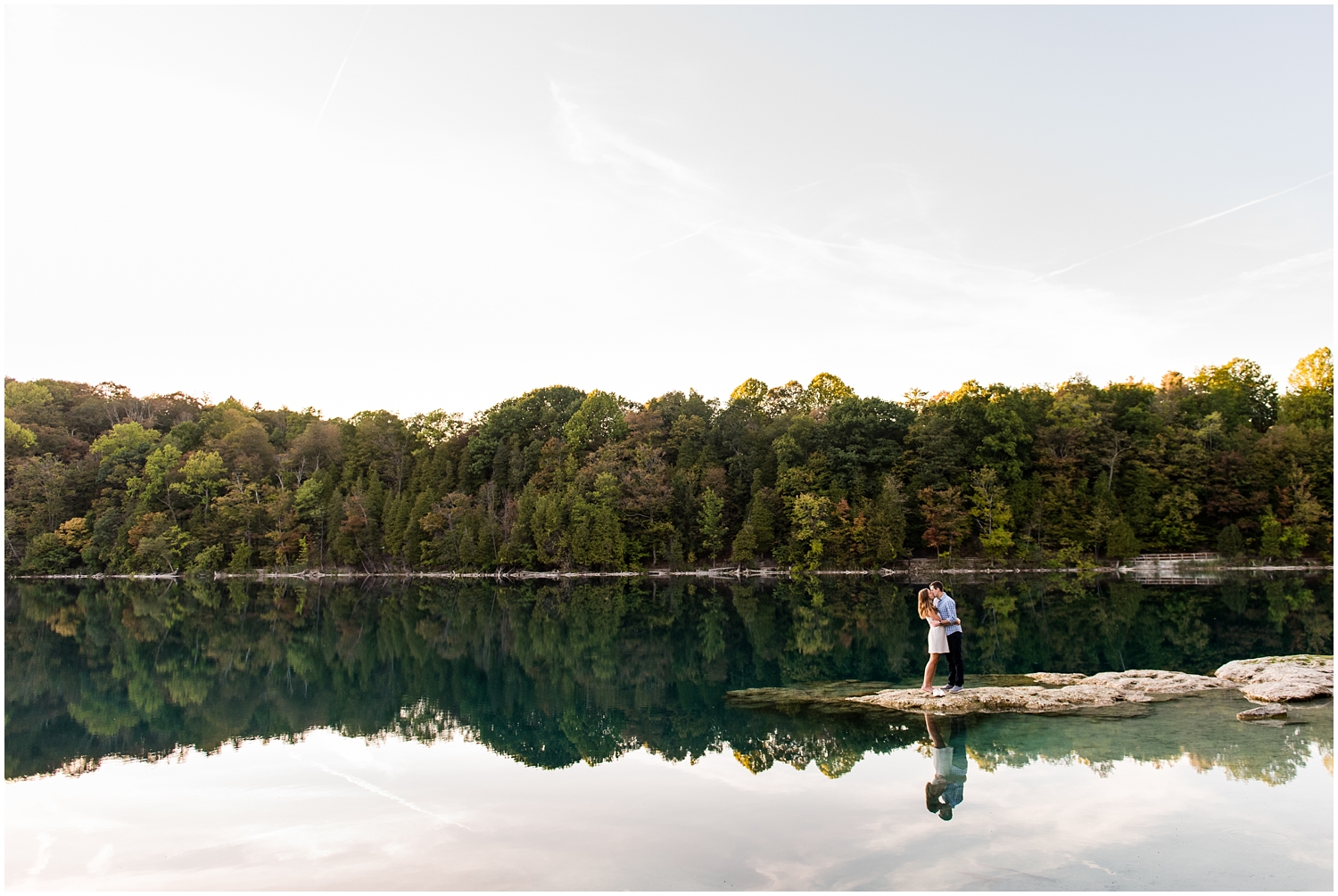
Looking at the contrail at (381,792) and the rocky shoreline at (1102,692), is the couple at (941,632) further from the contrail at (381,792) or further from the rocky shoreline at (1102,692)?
the contrail at (381,792)

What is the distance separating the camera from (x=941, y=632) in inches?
487

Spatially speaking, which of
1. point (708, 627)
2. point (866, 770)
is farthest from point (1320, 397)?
point (866, 770)

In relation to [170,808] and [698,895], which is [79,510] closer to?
[170,808]

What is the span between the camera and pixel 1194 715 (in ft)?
35.8

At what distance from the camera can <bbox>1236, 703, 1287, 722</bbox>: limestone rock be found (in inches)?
417

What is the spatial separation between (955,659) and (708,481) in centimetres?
4726

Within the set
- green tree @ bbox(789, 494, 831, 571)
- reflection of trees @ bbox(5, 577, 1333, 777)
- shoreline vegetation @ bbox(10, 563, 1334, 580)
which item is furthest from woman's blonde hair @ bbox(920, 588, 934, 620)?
green tree @ bbox(789, 494, 831, 571)

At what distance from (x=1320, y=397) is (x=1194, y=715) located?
60.0 meters

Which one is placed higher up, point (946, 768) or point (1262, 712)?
point (1262, 712)

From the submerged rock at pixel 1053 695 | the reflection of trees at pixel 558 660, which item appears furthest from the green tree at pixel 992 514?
the submerged rock at pixel 1053 695

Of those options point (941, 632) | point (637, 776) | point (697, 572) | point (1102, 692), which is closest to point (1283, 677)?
point (1102, 692)

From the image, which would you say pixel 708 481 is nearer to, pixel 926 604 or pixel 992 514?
pixel 992 514

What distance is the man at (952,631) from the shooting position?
12.3 meters

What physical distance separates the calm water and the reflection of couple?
0.05 meters
